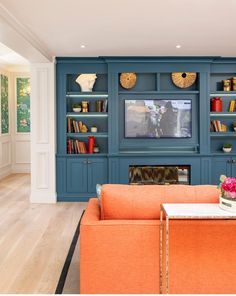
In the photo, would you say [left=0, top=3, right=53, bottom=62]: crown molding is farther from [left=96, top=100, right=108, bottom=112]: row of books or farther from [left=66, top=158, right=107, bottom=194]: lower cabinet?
[left=66, top=158, right=107, bottom=194]: lower cabinet

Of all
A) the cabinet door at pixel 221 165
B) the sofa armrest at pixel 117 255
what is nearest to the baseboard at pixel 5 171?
the cabinet door at pixel 221 165

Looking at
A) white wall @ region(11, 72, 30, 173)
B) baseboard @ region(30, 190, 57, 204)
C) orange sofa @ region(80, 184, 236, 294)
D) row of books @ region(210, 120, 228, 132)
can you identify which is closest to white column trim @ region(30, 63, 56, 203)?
baseboard @ region(30, 190, 57, 204)

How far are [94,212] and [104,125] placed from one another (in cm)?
403

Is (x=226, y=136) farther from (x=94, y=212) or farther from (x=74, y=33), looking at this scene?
(x=94, y=212)

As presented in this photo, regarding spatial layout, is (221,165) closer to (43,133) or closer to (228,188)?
(43,133)

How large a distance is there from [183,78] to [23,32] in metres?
3.14

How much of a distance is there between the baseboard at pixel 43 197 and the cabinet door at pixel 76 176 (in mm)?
306

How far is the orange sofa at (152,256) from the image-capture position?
2.41 m

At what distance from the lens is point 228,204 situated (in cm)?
242

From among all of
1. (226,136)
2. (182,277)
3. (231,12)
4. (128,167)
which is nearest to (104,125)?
(128,167)

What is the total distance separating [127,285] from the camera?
8.13 ft

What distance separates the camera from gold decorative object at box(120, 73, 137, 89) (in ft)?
21.0

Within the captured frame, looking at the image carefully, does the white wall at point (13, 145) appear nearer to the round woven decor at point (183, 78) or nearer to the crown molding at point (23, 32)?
the crown molding at point (23, 32)

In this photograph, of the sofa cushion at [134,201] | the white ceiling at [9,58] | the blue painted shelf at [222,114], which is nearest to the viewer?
the sofa cushion at [134,201]
